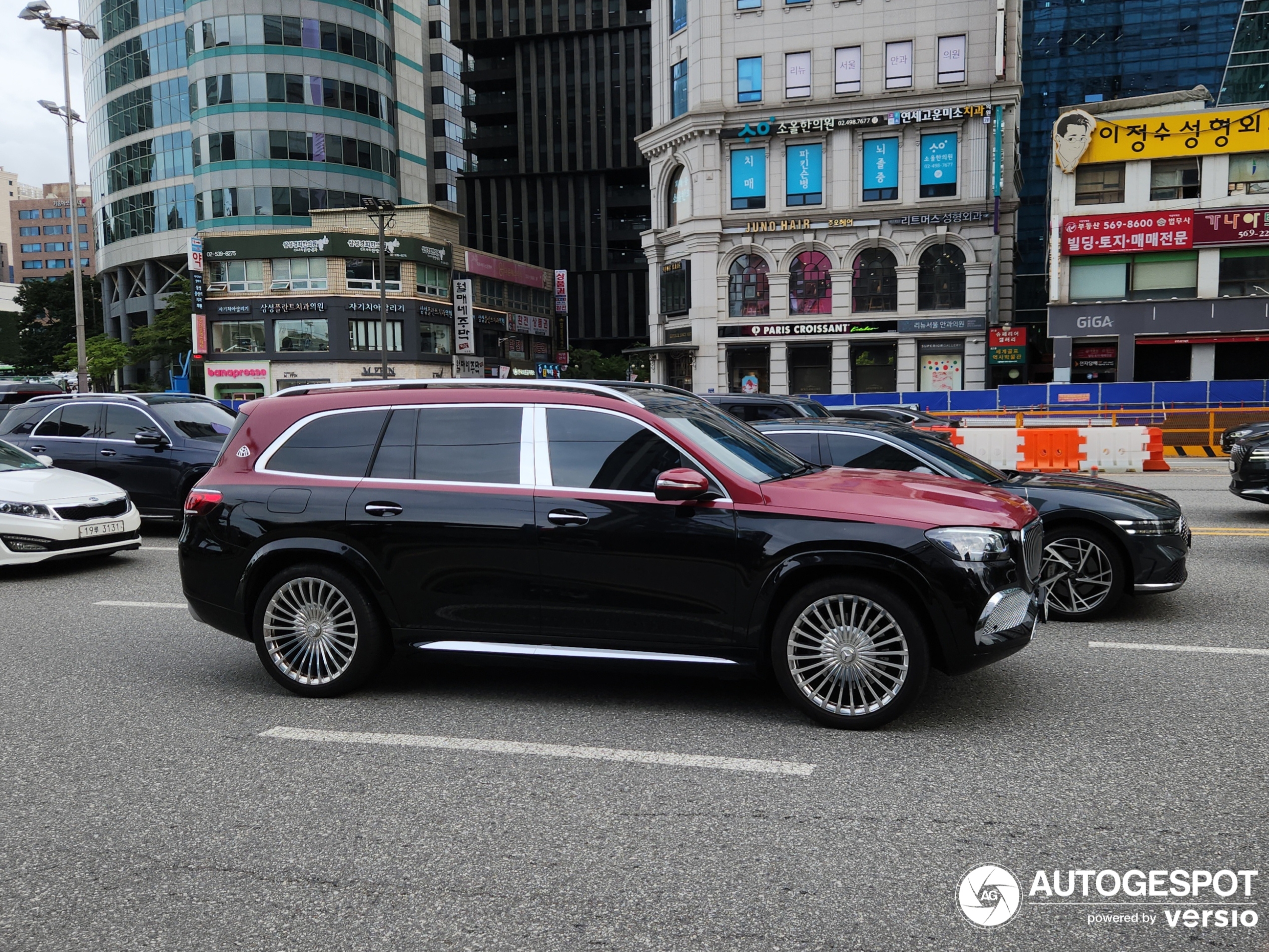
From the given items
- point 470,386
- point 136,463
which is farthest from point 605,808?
point 136,463

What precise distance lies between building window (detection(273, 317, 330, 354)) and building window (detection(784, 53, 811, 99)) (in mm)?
29101

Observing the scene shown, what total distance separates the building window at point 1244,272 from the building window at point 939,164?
1122cm

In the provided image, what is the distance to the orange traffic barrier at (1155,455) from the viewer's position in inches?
746

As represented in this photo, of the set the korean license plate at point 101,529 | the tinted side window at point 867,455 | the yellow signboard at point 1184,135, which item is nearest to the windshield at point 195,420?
the korean license plate at point 101,529

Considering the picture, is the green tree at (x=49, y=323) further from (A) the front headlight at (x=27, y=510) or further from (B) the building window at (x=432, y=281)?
(A) the front headlight at (x=27, y=510)

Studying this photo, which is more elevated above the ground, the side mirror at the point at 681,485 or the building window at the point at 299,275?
the building window at the point at 299,275

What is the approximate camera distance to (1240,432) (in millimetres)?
18172

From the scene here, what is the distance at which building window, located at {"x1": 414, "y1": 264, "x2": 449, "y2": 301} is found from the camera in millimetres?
59281

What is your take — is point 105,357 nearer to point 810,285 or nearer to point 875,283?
point 810,285

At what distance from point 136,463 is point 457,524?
8.76 meters

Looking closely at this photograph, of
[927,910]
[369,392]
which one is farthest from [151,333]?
[927,910]

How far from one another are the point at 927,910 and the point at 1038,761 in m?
1.52

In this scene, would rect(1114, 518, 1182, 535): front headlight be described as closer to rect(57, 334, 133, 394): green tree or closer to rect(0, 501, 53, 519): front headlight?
rect(0, 501, 53, 519): front headlight

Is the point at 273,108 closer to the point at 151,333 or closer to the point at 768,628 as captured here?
the point at 151,333
